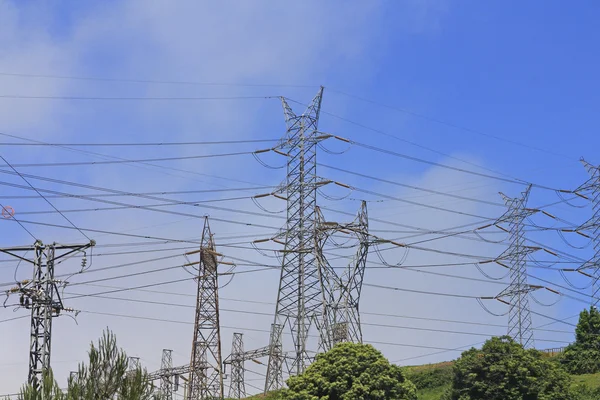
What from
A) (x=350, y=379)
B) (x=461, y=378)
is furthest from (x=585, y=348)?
(x=350, y=379)

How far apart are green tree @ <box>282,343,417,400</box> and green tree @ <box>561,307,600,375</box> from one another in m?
27.1

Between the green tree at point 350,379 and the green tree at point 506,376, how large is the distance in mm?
5582

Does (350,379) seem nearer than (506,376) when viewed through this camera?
Yes

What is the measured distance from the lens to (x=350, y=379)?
44562mm

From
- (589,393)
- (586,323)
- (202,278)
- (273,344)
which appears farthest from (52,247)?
(586,323)

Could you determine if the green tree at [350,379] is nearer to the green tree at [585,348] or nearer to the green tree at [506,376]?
the green tree at [506,376]

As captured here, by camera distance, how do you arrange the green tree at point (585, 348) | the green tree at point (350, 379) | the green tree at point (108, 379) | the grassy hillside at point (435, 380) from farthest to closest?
the green tree at point (585, 348) < the grassy hillside at point (435, 380) < the green tree at point (350, 379) < the green tree at point (108, 379)

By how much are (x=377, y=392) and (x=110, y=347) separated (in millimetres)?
20676

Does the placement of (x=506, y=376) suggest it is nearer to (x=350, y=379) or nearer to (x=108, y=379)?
(x=350, y=379)

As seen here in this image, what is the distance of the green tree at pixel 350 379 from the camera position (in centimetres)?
4397

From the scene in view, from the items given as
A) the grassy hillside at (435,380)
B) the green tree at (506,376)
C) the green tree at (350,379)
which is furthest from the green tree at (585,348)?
the green tree at (350,379)

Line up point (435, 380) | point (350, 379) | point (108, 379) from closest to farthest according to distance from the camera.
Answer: point (108, 379) → point (350, 379) → point (435, 380)

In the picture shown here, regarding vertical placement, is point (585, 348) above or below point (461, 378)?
above

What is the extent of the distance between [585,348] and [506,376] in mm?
23044
